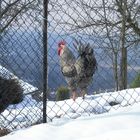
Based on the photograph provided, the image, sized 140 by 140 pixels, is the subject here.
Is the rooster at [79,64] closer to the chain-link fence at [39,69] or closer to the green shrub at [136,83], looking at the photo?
the chain-link fence at [39,69]

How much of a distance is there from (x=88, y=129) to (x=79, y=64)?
3152mm

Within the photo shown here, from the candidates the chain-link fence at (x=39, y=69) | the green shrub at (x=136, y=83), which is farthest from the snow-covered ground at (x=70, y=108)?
the green shrub at (x=136, y=83)

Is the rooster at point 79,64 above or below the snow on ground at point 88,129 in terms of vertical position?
above

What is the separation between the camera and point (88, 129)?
15.1 ft

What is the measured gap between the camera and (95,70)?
8203 millimetres

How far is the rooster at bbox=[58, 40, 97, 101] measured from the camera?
799 centimetres

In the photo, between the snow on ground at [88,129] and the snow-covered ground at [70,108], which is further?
the snow-covered ground at [70,108]

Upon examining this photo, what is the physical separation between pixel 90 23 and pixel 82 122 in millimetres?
6767

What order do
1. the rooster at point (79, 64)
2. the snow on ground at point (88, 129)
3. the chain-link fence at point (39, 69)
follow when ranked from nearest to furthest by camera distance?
the snow on ground at point (88, 129) → the chain-link fence at point (39, 69) → the rooster at point (79, 64)

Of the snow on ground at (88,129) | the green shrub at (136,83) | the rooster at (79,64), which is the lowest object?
the snow on ground at (88,129)

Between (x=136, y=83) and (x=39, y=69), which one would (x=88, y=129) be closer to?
(x=39, y=69)

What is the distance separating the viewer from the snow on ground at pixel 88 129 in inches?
173

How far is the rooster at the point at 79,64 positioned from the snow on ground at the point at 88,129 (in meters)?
2.87

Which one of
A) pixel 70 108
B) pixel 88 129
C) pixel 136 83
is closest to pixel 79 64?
pixel 70 108
